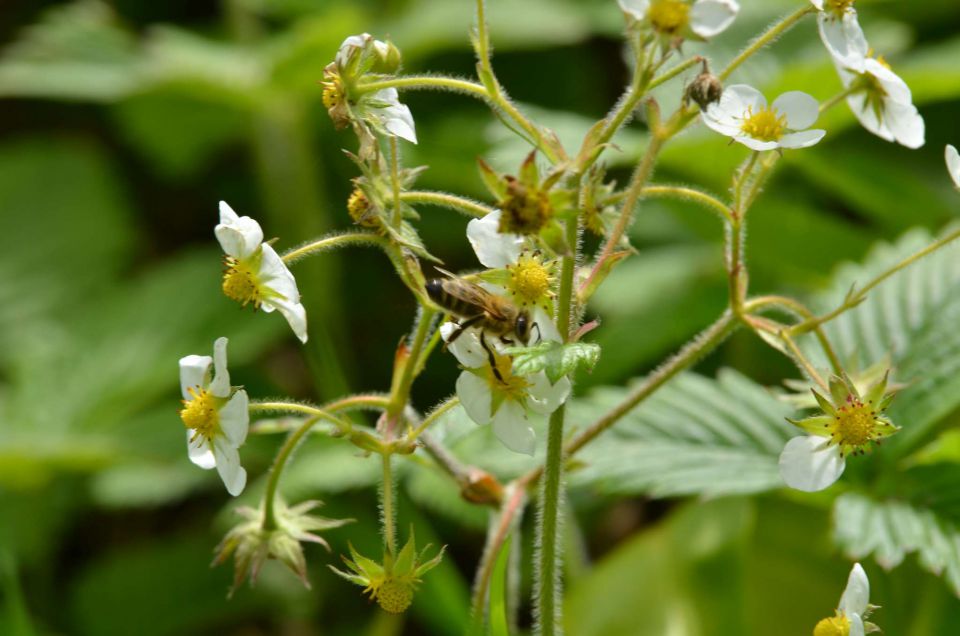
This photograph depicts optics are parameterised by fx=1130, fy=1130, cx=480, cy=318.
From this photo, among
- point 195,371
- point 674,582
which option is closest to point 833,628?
point 195,371

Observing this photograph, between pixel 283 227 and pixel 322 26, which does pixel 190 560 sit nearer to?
pixel 283 227

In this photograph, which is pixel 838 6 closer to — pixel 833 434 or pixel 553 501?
pixel 833 434

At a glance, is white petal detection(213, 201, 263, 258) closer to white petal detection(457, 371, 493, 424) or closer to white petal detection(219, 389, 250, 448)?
white petal detection(219, 389, 250, 448)

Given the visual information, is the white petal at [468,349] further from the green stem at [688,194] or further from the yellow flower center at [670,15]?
the yellow flower center at [670,15]

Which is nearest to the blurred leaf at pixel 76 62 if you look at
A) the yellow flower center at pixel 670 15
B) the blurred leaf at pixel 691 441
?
the blurred leaf at pixel 691 441

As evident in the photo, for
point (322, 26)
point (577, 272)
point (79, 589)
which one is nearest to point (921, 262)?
point (577, 272)

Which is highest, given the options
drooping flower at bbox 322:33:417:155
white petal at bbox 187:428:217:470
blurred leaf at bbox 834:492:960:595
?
drooping flower at bbox 322:33:417:155

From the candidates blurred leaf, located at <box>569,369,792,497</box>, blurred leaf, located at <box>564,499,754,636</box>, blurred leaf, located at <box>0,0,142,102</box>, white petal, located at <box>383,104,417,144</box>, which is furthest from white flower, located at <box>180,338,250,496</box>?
blurred leaf, located at <box>0,0,142,102</box>
